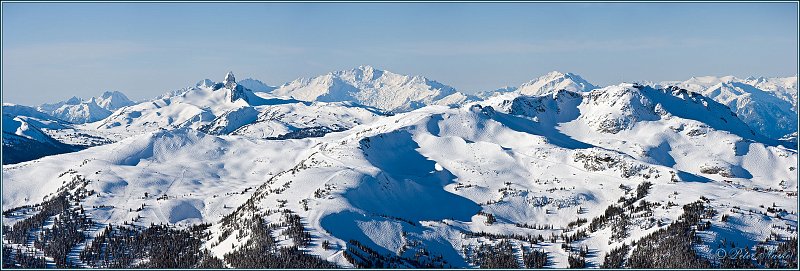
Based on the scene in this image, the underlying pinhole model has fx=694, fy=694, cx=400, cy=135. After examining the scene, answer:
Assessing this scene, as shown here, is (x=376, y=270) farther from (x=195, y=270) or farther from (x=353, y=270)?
(x=195, y=270)

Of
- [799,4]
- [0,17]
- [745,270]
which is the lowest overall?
[745,270]

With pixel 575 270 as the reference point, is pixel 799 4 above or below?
above

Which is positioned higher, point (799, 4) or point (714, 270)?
point (799, 4)

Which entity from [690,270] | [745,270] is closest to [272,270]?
[690,270]

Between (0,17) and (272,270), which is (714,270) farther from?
(0,17)

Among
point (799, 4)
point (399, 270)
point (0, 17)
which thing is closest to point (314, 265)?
point (399, 270)

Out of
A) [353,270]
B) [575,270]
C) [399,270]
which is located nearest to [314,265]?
[353,270]

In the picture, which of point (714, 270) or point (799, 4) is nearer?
point (799, 4)

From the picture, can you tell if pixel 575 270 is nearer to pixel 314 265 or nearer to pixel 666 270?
pixel 666 270
